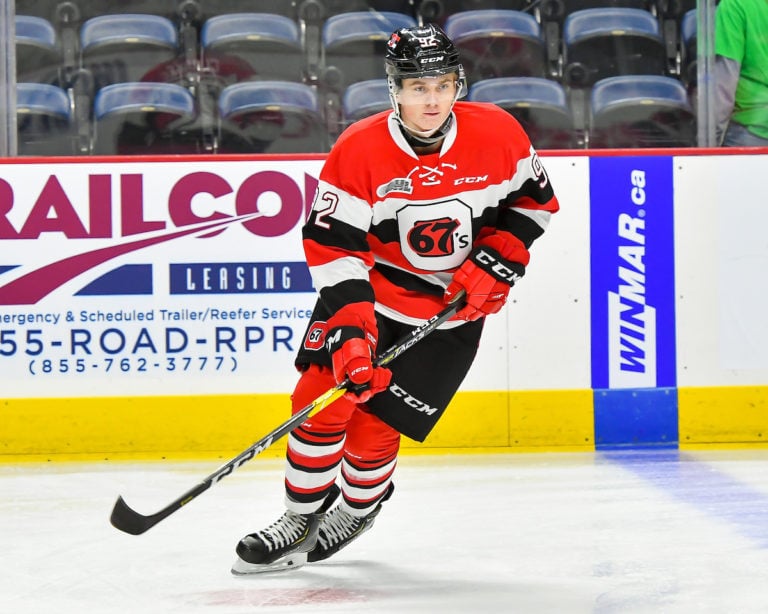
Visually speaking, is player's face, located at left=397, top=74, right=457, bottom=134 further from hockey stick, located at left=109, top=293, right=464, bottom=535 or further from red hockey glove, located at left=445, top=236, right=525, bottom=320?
hockey stick, located at left=109, top=293, right=464, bottom=535

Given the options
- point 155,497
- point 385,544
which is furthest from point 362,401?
point 155,497

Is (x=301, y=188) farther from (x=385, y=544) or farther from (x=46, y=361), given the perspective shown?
(x=385, y=544)

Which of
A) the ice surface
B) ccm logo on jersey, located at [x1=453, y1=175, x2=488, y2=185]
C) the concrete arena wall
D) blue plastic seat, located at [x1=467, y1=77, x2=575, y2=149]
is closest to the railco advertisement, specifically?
the concrete arena wall

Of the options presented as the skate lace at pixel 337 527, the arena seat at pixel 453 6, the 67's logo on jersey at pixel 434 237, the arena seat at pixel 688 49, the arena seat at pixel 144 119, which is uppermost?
the arena seat at pixel 453 6

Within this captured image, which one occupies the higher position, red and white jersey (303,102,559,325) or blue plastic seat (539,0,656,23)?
blue plastic seat (539,0,656,23)

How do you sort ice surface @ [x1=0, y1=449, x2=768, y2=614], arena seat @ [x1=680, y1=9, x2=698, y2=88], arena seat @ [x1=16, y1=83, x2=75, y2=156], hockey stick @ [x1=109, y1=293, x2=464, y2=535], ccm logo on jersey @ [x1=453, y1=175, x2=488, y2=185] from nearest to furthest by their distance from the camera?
ice surface @ [x1=0, y1=449, x2=768, y2=614] → hockey stick @ [x1=109, y1=293, x2=464, y2=535] → ccm logo on jersey @ [x1=453, y1=175, x2=488, y2=185] → arena seat @ [x1=16, y1=83, x2=75, y2=156] → arena seat @ [x1=680, y1=9, x2=698, y2=88]

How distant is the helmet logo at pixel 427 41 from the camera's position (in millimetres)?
2570

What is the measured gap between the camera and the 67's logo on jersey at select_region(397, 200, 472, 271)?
265 cm

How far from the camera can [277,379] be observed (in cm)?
420

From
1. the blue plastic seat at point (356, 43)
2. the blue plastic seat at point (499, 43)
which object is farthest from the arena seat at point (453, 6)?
the blue plastic seat at point (356, 43)

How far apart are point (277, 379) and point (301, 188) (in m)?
0.63

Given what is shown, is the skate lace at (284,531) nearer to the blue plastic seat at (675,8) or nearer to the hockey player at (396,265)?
the hockey player at (396,265)

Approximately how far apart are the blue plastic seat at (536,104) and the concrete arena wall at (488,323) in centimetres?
15

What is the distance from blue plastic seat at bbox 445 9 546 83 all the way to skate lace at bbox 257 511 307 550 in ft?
7.19
